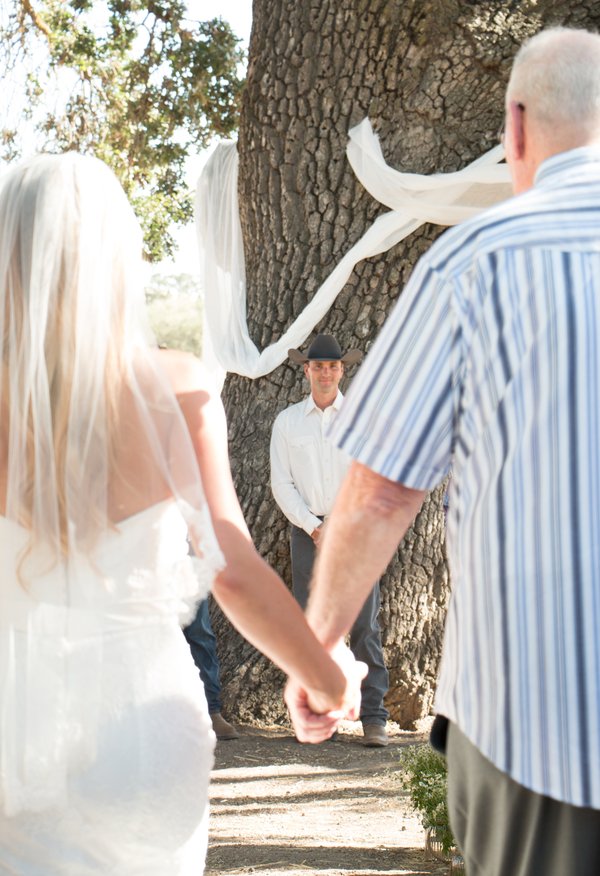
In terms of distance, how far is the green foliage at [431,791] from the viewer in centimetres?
462

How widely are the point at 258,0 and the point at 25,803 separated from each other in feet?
22.1

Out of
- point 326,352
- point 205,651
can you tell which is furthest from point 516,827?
point 326,352

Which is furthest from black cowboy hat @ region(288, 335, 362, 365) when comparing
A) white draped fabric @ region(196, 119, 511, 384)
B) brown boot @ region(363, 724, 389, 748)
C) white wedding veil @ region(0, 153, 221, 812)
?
white wedding veil @ region(0, 153, 221, 812)

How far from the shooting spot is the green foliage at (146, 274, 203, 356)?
182ft

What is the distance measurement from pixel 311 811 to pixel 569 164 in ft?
14.3

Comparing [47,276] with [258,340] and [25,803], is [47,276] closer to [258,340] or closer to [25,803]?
[25,803]

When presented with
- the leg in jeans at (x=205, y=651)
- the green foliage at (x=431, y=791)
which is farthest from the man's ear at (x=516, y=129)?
the leg in jeans at (x=205, y=651)

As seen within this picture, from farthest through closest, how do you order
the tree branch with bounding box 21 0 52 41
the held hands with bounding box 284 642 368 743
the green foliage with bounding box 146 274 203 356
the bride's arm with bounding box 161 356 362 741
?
the green foliage with bounding box 146 274 203 356
the tree branch with bounding box 21 0 52 41
the held hands with bounding box 284 642 368 743
the bride's arm with bounding box 161 356 362 741

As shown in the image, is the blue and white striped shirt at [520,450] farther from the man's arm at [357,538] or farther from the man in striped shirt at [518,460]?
the man's arm at [357,538]

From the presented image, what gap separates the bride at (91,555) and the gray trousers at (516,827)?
0.56 meters

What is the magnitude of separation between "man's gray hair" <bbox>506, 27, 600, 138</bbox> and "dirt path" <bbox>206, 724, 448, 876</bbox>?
3.46m

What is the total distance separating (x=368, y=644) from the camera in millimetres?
7184

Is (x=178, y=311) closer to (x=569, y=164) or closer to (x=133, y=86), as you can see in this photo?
(x=133, y=86)

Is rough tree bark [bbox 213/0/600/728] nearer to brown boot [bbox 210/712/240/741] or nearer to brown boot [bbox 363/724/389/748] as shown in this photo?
brown boot [bbox 210/712/240/741]
